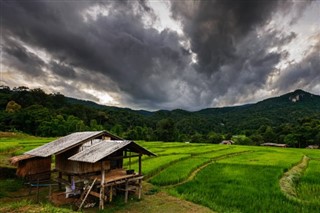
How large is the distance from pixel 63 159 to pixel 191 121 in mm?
127790

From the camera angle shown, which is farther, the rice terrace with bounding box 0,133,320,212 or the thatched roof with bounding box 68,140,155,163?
the thatched roof with bounding box 68,140,155,163

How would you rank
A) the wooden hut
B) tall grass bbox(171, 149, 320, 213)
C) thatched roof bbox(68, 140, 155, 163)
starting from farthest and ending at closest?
the wooden hut
thatched roof bbox(68, 140, 155, 163)
tall grass bbox(171, 149, 320, 213)

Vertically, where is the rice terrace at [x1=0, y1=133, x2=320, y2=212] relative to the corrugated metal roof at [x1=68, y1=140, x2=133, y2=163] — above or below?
below

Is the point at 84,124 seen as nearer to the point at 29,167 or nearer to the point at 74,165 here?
the point at 29,167

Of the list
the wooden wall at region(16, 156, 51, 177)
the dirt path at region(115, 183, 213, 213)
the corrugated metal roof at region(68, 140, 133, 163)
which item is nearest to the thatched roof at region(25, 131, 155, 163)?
the corrugated metal roof at region(68, 140, 133, 163)

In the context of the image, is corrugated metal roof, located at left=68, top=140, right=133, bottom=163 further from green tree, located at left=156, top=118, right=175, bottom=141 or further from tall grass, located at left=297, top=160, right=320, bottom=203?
green tree, located at left=156, top=118, right=175, bottom=141

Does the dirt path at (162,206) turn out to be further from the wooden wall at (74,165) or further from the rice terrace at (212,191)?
the wooden wall at (74,165)

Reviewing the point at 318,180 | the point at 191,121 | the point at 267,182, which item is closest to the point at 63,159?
the point at 267,182

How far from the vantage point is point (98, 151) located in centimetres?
1503

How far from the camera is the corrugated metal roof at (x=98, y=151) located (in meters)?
14.2

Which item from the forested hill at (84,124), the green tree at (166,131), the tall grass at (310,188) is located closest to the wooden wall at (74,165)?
the tall grass at (310,188)

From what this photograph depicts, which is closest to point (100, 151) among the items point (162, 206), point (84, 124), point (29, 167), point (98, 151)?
point (98, 151)

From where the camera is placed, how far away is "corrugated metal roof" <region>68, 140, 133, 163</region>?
46.7ft

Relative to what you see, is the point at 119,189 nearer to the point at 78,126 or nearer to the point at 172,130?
the point at 78,126
